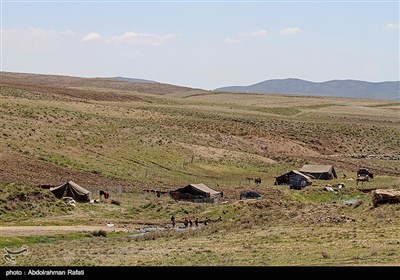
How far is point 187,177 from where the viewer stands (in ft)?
234

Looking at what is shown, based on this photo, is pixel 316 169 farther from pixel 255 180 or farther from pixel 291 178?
pixel 255 180

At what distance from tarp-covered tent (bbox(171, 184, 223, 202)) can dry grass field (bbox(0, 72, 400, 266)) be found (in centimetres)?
102

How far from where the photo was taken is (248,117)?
121625 millimetres

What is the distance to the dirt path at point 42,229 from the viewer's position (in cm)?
3791

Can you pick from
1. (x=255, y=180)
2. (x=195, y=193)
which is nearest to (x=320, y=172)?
(x=255, y=180)

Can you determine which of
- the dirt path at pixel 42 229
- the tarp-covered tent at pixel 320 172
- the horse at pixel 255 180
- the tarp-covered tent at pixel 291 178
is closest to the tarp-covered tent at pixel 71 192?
the dirt path at pixel 42 229

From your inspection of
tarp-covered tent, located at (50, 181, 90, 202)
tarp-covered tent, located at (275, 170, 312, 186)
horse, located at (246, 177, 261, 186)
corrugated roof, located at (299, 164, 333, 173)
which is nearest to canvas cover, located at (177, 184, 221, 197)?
tarp-covered tent, located at (50, 181, 90, 202)

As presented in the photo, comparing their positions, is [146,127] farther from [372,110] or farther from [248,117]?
[372,110]

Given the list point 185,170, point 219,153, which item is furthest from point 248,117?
point 185,170

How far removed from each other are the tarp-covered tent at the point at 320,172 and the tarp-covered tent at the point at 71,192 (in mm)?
26777

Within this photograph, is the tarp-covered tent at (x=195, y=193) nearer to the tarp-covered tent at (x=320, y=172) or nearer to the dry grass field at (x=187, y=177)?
the dry grass field at (x=187, y=177)

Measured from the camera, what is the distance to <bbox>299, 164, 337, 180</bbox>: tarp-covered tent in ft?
239

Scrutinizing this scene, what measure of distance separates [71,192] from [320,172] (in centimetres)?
2830

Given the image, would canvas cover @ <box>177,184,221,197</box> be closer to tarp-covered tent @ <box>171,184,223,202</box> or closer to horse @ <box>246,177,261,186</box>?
tarp-covered tent @ <box>171,184,223,202</box>
